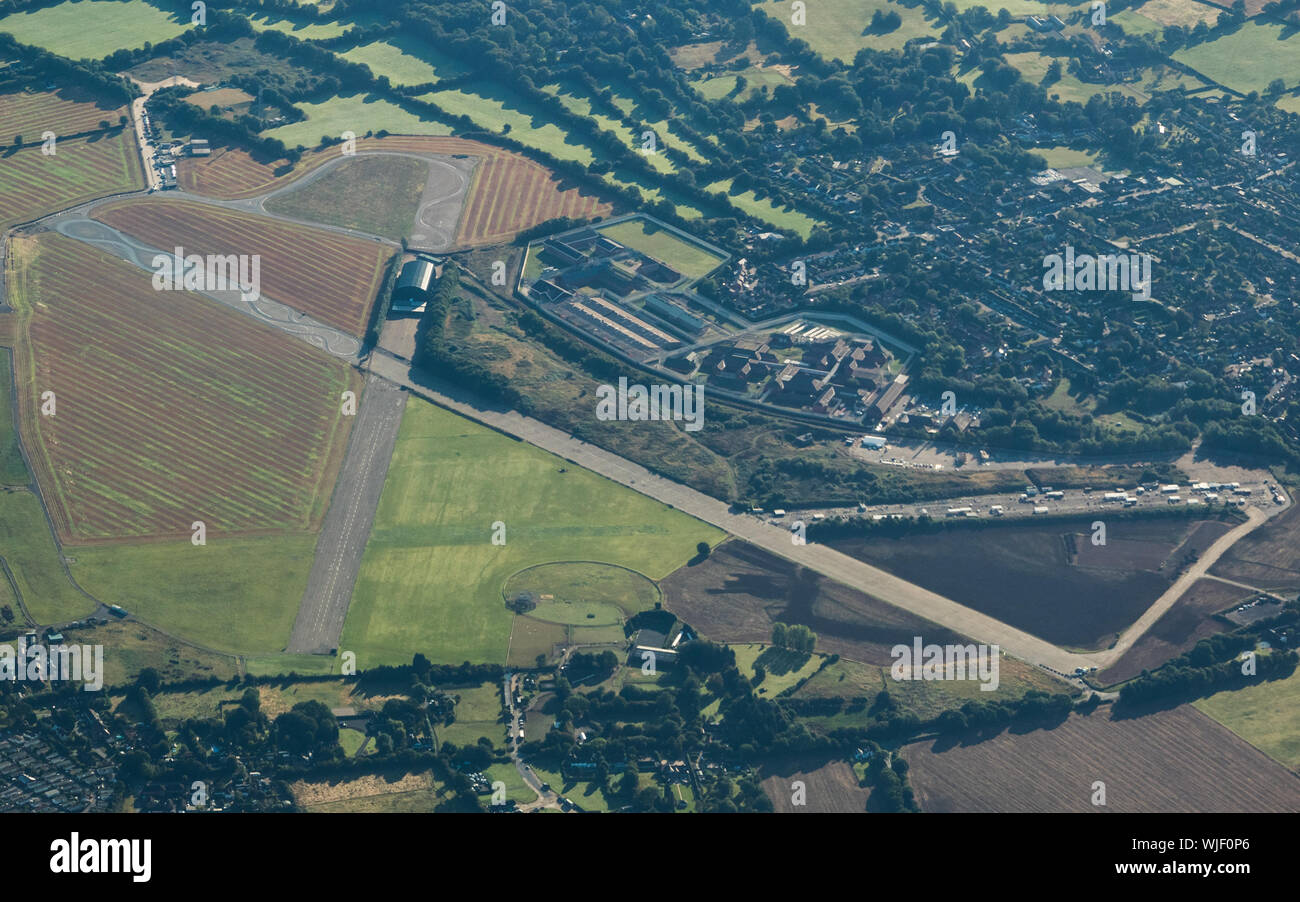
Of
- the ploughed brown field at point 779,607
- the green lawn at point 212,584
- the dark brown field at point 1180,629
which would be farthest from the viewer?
the ploughed brown field at point 779,607

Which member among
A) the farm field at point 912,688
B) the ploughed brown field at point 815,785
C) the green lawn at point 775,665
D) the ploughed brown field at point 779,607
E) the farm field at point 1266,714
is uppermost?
the ploughed brown field at point 779,607

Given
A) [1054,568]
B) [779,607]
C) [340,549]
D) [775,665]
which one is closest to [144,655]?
[340,549]

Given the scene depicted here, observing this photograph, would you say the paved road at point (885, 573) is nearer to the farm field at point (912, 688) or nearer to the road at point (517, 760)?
the farm field at point (912, 688)

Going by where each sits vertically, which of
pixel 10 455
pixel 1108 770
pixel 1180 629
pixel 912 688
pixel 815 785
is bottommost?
pixel 815 785

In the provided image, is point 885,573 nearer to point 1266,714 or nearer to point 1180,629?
point 1180,629

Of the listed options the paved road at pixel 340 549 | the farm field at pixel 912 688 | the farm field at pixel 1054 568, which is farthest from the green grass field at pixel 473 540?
the farm field at pixel 912 688

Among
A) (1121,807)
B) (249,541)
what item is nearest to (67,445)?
(249,541)

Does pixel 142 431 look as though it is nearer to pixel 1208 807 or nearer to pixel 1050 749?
pixel 1050 749
